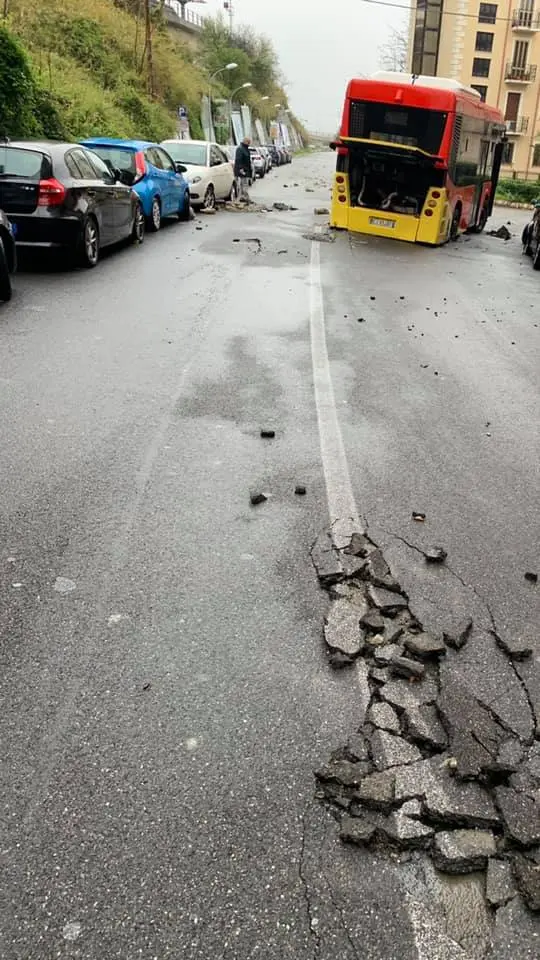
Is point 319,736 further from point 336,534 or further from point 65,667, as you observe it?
point 336,534

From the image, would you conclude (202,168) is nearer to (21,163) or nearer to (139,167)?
(139,167)

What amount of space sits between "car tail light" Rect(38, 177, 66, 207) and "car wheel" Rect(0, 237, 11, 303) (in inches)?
71.7

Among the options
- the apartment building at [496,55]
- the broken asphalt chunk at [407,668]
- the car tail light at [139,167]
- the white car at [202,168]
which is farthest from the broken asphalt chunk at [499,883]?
the apartment building at [496,55]

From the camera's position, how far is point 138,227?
50.1ft

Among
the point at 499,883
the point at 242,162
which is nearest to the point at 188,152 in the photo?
the point at 242,162

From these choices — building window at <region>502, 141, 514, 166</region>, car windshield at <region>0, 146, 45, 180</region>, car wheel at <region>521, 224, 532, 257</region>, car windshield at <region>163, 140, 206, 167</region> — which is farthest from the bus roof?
building window at <region>502, 141, 514, 166</region>

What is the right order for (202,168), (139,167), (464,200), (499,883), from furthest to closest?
(202,168) < (464,200) < (139,167) < (499,883)

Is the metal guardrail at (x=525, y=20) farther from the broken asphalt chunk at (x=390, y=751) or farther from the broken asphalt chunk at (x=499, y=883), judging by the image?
the broken asphalt chunk at (x=499, y=883)

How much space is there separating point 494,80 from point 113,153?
64963mm

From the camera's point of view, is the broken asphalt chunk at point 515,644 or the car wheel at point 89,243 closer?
the broken asphalt chunk at point 515,644

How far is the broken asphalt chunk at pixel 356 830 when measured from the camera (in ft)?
7.75

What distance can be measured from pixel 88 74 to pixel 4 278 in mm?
29368

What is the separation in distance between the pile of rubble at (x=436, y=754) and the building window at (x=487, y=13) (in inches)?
3081

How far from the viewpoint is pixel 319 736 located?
2.82 meters
